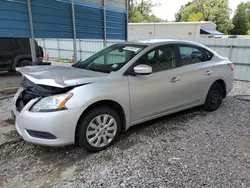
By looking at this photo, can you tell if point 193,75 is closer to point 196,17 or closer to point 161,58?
point 161,58

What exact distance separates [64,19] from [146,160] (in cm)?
521

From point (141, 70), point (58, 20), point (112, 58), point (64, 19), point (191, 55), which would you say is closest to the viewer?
point (141, 70)

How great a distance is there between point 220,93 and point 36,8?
5165 millimetres

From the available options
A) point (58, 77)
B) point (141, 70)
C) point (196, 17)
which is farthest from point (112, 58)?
point (196, 17)

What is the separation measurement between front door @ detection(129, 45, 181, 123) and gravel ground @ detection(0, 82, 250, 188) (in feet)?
1.38

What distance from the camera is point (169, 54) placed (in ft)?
11.8

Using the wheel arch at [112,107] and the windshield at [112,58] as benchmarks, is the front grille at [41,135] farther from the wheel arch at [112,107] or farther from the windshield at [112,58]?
the windshield at [112,58]

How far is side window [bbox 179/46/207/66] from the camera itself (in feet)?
12.3

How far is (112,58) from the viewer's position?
12.2ft

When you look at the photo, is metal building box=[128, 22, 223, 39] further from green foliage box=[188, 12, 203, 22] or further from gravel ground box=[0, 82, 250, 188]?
green foliage box=[188, 12, 203, 22]

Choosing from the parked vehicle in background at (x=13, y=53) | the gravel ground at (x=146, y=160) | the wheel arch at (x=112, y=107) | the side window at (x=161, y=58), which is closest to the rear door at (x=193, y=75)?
the side window at (x=161, y=58)

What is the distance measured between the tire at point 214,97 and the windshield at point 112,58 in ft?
6.28

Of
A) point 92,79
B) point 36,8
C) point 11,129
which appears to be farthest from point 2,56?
point 92,79

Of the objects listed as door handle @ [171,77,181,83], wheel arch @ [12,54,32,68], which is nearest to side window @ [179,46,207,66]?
door handle @ [171,77,181,83]
